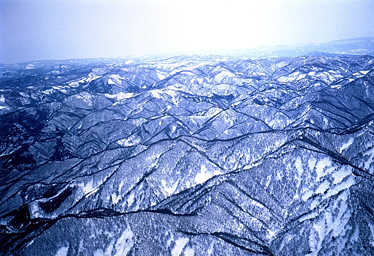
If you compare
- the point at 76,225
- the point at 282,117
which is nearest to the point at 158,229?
the point at 76,225

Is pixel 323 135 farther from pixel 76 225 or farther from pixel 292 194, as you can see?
pixel 76 225

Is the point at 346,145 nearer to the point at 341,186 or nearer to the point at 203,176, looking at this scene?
the point at 341,186

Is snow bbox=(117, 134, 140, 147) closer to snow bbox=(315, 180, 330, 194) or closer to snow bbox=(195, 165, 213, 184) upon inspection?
snow bbox=(195, 165, 213, 184)

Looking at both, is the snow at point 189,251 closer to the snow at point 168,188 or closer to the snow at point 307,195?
the snow at point 168,188

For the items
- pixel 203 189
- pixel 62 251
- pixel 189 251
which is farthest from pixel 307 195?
pixel 62 251

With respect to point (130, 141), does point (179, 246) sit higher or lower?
higher

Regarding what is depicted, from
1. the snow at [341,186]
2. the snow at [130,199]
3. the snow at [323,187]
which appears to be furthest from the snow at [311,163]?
the snow at [130,199]

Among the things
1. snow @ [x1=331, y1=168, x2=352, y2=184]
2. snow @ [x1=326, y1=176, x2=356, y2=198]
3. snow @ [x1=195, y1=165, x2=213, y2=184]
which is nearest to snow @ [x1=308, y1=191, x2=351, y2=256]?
snow @ [x1=326, y1=176, x2=356, y2=198]
